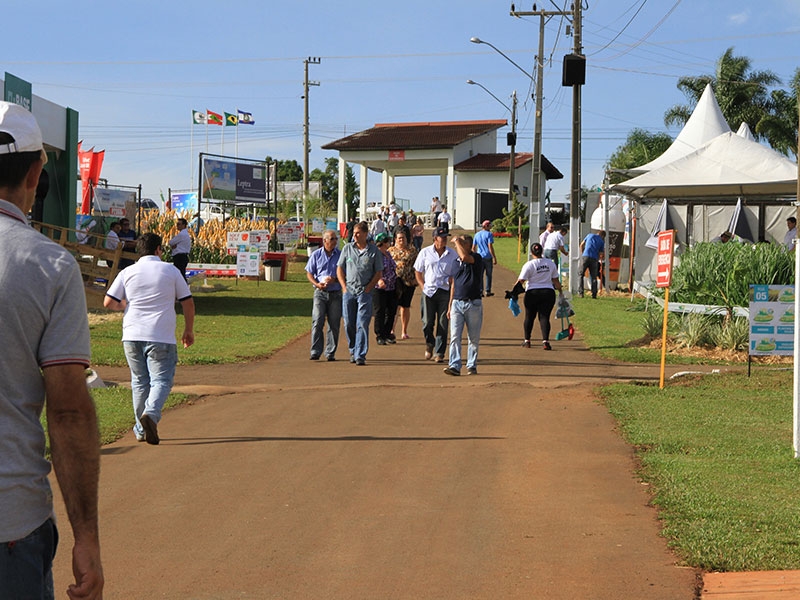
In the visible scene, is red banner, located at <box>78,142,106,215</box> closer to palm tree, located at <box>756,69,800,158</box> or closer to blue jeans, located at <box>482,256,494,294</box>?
blue jeans, located at <box>482,256,494,294</box>

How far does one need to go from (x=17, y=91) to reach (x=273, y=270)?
15.2 m

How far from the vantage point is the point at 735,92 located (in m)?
64.5

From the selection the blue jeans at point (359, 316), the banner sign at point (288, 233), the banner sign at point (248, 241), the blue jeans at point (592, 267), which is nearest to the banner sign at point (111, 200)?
the banner sign at point (248, 241)

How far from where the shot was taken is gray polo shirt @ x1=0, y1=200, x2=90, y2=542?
2861 mm

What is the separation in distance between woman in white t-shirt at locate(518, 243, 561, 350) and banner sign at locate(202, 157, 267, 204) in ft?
75.7

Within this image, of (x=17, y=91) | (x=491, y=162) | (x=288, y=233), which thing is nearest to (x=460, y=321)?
(x=17, y=91)

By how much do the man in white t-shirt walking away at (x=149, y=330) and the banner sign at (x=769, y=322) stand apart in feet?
26.1

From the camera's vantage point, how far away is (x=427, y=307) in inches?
661

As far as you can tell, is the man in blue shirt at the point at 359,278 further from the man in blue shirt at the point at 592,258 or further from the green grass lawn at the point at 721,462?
the man in blue shirt at the point at 592,258

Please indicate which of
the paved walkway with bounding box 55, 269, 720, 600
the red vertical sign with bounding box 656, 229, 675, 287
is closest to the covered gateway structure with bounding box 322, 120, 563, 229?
the red vertical sign with bounding box 656, 229, 675, 287

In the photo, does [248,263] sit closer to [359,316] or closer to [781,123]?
[359,316]

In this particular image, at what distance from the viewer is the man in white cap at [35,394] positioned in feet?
9.41

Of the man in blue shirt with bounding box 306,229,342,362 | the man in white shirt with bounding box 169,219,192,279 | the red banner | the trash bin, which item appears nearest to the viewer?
the man in blue shirt with bounding box 306,229,342,362

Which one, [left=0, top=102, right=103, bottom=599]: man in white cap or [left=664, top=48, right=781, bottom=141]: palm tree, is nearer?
[left=0, top=102, right=103, bottom=599]: man in white cap
